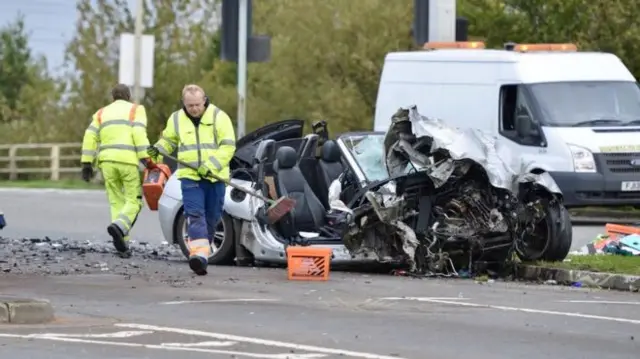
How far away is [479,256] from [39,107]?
29.4m

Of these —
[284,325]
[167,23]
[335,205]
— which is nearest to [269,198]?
[335,205]

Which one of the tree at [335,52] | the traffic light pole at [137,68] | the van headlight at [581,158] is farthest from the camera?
the traffic light pole at [137,68]

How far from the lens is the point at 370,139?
50.1ft

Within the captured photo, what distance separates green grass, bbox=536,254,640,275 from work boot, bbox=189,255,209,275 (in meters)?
2.89

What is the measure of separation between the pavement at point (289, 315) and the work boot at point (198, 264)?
0.11 m

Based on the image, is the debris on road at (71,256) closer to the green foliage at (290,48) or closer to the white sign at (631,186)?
the white sign at (631,186)

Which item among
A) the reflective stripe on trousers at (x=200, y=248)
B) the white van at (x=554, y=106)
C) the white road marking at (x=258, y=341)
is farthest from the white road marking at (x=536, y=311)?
the white van at (x=554, y=106)

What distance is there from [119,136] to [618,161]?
772 cm

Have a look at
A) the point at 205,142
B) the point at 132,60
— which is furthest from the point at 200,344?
the point at 132,60

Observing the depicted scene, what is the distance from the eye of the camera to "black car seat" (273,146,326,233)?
14820 millimetres

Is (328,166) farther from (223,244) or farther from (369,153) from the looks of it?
(223,244)

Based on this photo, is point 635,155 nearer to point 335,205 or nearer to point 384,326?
point 335,205

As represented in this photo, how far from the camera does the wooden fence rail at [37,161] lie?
4115 cm

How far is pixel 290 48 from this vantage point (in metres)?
33.1
